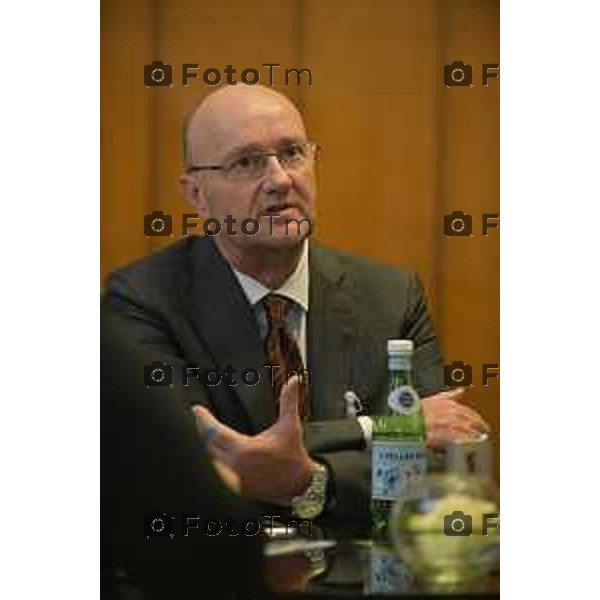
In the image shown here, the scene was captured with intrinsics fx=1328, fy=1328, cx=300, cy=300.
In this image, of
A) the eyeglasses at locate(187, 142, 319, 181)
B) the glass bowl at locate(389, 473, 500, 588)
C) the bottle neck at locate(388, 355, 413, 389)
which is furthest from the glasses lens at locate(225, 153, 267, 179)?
the glass bowl at locate(389, 473, 500, 588)

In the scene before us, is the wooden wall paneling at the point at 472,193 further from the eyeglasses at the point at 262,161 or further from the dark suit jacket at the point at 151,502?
the dark suit jacket at the point at 151,502

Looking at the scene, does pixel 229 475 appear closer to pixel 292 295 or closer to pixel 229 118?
pixel 292 295

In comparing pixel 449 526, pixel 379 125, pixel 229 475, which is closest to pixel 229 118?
pixel 379 125

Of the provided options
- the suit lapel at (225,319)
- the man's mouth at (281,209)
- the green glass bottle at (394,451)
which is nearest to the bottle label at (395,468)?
the green glass bottle at (394,451)

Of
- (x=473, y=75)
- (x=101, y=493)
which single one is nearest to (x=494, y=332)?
(x=473, y=75)

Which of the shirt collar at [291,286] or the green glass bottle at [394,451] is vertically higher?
the shirt collar at [291,286]

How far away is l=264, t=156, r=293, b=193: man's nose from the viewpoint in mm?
1362

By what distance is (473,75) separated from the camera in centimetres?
138

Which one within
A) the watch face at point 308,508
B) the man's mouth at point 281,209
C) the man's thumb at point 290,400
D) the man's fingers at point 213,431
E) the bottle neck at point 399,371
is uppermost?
the man's mouth at point 281,209

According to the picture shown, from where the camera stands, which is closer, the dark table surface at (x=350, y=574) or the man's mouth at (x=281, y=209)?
the dark table surface at (x=350, y=574)

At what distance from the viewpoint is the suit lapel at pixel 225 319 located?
135 centimetres
